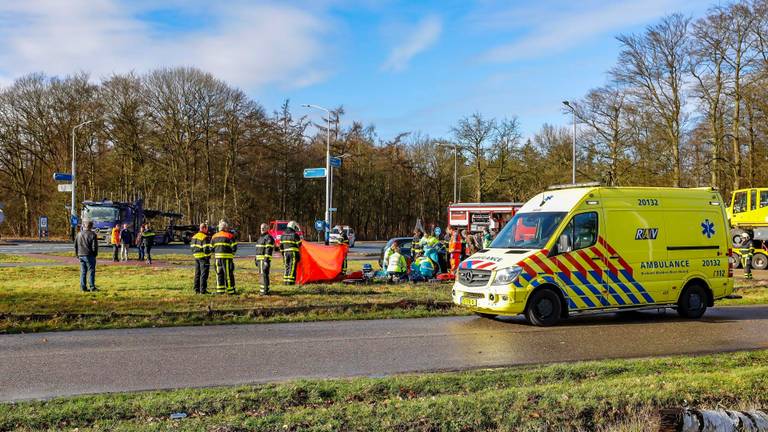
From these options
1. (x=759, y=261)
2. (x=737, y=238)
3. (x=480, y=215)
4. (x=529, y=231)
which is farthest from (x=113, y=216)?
(x=759, y=261)

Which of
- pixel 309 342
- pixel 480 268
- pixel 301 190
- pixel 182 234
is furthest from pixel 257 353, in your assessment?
pixel 301 190

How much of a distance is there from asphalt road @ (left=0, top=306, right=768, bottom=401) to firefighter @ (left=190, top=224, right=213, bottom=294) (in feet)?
14.3

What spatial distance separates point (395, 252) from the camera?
62.0ft

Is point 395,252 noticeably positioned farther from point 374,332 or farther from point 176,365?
point 176,365

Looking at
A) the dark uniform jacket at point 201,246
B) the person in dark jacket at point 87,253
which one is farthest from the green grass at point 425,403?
the person in dark jacket at point 87,253

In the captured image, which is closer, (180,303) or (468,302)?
(468,302)

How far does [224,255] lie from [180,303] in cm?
184

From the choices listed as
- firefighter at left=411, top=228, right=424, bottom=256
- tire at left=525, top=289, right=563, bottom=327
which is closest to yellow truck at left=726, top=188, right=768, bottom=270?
firefighter at left=411, top=228, right=424, bottom=256

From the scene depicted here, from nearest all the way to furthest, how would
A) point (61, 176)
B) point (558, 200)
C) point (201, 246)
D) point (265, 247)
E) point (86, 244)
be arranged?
point (558, 200), point (201, 246), point (265, 247), point (86, 244), point (61, 176)

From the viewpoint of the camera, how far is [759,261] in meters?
27.2

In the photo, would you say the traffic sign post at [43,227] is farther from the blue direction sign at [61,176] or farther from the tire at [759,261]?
the tire at [759,261]

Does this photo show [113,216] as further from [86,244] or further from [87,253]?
[87,253]

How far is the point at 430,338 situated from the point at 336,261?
8212 millimetres

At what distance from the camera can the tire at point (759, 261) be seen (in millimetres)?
27094
